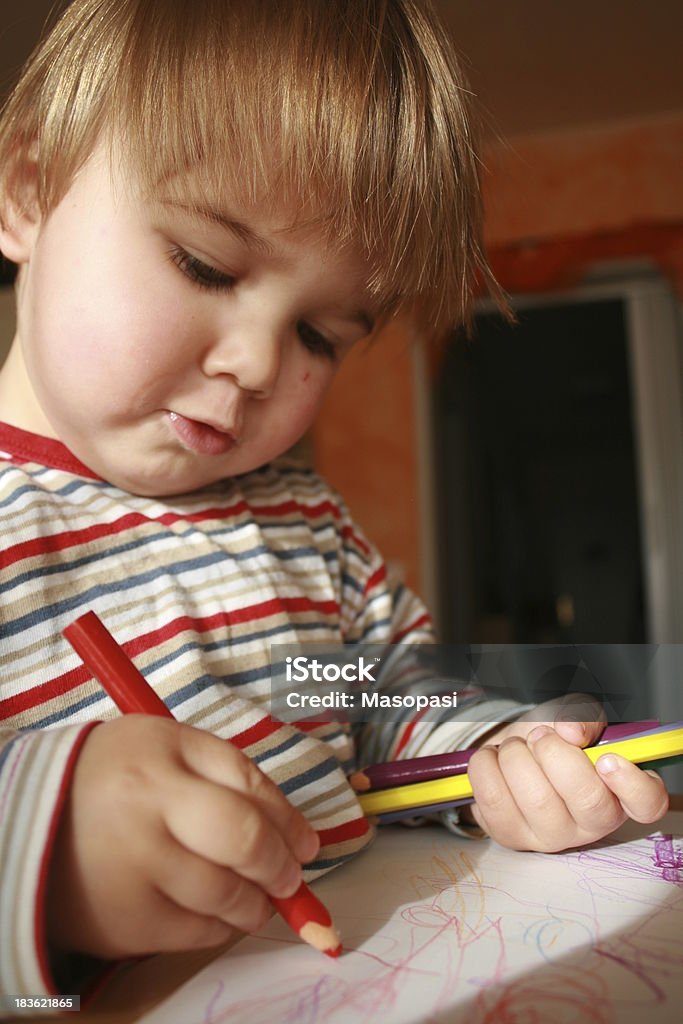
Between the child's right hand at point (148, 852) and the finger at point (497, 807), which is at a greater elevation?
the child's right hand at point (148, 852)

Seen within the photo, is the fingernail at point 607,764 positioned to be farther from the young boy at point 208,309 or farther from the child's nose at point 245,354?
the child's nose at point 245,354

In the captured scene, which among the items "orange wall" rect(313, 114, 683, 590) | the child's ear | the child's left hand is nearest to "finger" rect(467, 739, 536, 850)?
the child's left hand

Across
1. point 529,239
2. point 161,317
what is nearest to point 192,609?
point 161,317

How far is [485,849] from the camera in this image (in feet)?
0.99

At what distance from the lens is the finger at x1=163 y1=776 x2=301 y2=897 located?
0.59 feet

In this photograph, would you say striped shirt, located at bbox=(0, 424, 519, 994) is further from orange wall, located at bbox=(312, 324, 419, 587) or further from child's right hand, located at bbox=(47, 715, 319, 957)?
orange wall, located at bbox=(312, 324, 419, 587)

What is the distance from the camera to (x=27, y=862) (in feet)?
0.57

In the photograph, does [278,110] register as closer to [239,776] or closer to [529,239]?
[239,776]

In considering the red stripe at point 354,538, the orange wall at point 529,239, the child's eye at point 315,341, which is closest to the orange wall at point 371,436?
the orange wall at point 529,239

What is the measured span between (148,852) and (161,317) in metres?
0.18

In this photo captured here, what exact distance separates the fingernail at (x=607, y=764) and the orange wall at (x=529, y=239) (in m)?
1.73

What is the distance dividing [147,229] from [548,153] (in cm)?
196

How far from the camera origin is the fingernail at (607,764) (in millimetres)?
275

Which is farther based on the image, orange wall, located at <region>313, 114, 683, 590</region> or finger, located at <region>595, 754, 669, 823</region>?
orange wall, located at <region>313, 114, 683, 590</region>
